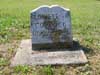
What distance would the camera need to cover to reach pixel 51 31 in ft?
27.0

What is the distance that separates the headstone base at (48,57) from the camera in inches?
282

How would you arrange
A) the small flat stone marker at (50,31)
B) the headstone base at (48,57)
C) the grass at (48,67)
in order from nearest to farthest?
the grass at (48,67), the headstone base at (48,57), the small flat stone marker at (50,31)

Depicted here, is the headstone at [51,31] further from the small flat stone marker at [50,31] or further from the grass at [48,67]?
the grass at [48,67]

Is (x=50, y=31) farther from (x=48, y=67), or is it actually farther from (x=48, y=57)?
(x=48, y=67)

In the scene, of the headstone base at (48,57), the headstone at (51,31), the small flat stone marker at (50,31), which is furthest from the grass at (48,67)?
the headstone at (51,31)

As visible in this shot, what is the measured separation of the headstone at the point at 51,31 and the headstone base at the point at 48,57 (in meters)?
0.22

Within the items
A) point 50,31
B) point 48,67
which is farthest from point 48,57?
point 50,31

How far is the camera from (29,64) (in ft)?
23.4

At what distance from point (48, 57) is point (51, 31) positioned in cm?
94

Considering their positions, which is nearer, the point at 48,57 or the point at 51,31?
the point at 48,57

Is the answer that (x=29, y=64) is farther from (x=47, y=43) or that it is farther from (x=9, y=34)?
(x=9, y=34)

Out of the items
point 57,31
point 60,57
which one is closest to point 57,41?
point 57,31

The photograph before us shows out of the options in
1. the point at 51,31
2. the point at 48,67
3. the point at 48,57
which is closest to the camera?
the point at 48,67

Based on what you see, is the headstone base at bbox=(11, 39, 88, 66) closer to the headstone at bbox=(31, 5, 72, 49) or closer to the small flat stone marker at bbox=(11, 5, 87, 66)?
the small flat stone marker at bbox=(11, 5, 87, 66)
